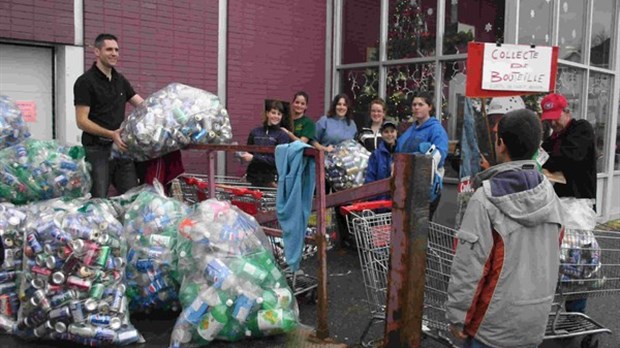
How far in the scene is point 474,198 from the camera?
258cm

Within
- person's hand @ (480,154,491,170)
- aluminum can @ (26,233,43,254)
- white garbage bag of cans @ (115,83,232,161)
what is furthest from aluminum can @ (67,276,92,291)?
person's hand @ (480,154,491,170)

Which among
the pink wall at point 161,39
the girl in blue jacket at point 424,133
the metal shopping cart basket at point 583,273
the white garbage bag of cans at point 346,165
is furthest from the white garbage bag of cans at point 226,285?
the pink wall at point 161,39

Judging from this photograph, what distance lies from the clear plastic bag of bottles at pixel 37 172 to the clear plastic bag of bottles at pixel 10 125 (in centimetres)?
18

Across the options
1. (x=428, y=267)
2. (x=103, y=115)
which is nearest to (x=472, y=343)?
(x=428, y=267)

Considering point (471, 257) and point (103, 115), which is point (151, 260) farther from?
point (471, 257)

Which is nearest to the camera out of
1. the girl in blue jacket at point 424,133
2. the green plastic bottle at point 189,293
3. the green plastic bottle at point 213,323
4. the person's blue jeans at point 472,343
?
the person's blue jeans at point 472,343

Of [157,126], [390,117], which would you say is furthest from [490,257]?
[390,117]

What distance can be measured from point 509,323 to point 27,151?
3756 mm

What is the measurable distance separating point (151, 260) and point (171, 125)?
1.17 metres

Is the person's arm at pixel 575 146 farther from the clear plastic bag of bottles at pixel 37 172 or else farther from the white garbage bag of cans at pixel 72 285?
the clear plastic bag of bottles at pixel 37 172

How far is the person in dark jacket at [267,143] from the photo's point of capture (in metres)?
6.15

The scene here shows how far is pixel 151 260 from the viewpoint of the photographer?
4230mm

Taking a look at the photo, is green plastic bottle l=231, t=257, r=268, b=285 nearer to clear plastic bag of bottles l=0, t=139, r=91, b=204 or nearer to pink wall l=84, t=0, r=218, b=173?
clear plastic bag of bottles l=0, t=139, r=91, b=204

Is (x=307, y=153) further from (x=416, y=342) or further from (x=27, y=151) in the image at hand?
(x=27, y=151)
